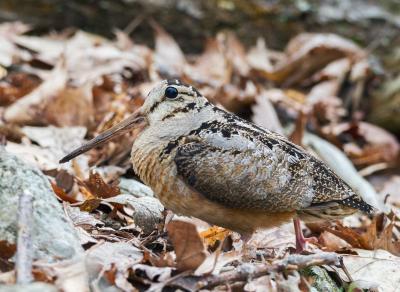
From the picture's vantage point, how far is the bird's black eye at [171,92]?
5086mm

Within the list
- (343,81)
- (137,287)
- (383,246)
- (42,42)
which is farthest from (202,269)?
(343,81)

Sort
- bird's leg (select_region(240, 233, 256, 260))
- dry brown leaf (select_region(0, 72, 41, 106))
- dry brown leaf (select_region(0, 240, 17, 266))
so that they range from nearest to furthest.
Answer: dry brown leaf (select_region(0, 240, 17, 266)) < bird's leg (select_region(240, 233, 256, 260)) < dry brown leaf (select_region(0, 72, 41, 106))

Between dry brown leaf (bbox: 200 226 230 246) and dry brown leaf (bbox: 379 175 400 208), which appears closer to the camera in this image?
dry brown leaf (bbox: 200 226 230 246)

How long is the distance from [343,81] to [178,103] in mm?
4863

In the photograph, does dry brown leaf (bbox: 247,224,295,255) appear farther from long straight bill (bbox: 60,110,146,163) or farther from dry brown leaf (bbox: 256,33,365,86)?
dry brown leaf (bbox: 256,33,365,86)

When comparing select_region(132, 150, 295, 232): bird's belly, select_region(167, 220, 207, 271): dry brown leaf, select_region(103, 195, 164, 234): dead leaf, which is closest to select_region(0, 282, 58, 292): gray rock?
select_region(167, 220, 207, 271): dry brown leaf

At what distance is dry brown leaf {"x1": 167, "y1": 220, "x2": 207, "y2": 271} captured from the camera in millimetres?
3718

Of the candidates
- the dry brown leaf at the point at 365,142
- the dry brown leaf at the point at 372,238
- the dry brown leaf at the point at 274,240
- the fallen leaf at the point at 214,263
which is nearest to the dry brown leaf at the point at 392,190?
the dry brown leaf at the point at 365,142

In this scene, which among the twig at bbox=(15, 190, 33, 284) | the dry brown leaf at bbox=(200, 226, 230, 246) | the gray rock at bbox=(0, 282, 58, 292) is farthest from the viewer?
the dry brown leaf at bbox=(200, 226, 230, 246)

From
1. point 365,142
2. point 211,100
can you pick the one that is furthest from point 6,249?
point 365,142

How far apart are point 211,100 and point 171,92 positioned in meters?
2.72

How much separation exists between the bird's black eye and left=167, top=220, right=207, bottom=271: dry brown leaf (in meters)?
1.53

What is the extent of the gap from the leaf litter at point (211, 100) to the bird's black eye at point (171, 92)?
0.73 metres

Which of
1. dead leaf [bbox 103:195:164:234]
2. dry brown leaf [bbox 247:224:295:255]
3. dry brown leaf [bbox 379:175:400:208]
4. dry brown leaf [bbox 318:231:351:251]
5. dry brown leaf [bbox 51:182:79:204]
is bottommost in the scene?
dry brown leaf [bbox 379:175:400:208]
